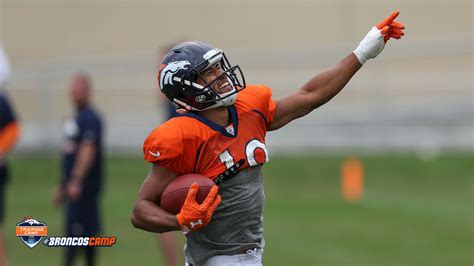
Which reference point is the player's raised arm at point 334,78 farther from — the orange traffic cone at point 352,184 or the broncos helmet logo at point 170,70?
the orange traffic cone at point 352,184

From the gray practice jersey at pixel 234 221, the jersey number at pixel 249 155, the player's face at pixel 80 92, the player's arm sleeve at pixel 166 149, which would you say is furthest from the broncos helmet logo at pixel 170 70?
the player's face at pixel 80 92

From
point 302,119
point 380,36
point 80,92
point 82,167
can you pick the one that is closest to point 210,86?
point 380,36

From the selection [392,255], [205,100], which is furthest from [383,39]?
[392,255]

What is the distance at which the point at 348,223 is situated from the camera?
13625 mm

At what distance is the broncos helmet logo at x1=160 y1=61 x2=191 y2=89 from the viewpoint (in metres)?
5.49

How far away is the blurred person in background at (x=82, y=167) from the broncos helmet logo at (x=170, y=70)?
485 cm

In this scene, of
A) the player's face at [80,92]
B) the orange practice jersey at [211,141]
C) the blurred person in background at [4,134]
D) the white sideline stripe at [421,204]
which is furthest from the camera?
the white sideline stripe at [421,204]

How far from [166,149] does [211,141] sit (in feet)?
0.93

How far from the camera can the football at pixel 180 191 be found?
5297mm

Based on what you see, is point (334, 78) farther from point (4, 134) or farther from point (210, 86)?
point (4, 134)

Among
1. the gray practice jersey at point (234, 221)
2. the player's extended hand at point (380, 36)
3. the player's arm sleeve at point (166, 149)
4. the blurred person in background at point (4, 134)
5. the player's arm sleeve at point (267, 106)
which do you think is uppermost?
the player's extended hand at point (380, 36)

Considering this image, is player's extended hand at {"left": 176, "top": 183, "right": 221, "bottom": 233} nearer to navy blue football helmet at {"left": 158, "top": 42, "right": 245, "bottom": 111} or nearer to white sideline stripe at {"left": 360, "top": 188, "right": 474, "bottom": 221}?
navy blue football helmet at {"left": 158, "top": 42, "right": 245, "bottom": 111}

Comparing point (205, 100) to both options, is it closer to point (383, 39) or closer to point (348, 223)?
point (383, 39)

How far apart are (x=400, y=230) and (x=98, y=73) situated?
8.55 m
